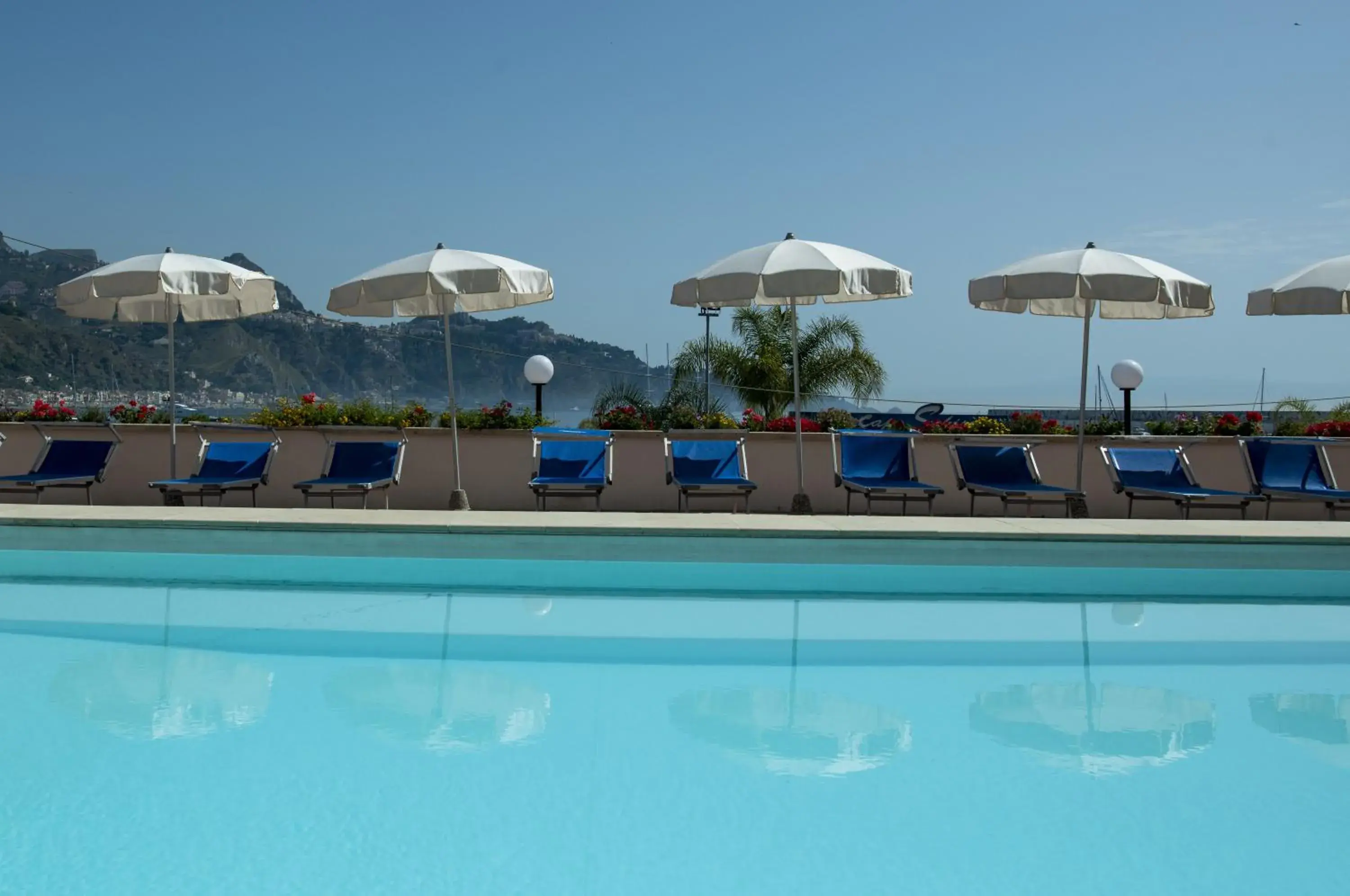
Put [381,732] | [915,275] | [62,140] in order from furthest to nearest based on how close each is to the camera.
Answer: [62,140] → [915,275] → [381,732]

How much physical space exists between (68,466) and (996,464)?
768 centimetres

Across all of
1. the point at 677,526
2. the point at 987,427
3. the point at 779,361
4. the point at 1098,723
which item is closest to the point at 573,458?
the point at 677,526

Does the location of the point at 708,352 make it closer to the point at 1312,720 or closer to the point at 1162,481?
the point at 1162,481

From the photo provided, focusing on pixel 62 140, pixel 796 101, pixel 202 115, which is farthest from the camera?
pixel 62 140

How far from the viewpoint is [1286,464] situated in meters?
8.86

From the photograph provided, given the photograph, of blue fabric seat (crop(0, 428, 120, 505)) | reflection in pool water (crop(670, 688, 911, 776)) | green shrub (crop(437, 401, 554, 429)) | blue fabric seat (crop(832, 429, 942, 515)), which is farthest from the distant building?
reflection in pool water (crop(670, 688, 911, 776))

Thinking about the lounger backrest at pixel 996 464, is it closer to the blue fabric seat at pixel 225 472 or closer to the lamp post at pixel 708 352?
the blue fabric seat at pixel 225 472

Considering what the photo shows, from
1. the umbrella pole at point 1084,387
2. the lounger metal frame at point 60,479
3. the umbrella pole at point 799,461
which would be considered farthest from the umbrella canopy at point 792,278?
the lounger metal frame at point 60,479

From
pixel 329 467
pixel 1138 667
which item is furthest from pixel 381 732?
pixel 329 467

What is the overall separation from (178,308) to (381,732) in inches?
274

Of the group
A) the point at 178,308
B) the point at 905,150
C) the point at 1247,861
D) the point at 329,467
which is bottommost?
the point at 1247,861

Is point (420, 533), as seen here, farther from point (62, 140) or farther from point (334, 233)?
point (62, 140)

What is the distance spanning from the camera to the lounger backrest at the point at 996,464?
861 cm

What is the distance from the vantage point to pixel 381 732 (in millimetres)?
3889
